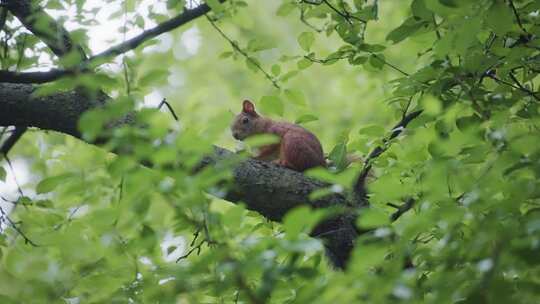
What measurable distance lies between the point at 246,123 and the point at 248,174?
3057 mm

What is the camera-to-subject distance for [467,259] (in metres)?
1.92

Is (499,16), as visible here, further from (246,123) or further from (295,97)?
(246,123)

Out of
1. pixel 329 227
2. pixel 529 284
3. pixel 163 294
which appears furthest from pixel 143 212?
pixel 329 227

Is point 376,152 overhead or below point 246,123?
overhead

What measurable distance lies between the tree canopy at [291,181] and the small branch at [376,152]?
20 mm

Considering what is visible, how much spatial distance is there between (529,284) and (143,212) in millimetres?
1115

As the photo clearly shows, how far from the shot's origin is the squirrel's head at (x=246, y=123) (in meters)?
6.38

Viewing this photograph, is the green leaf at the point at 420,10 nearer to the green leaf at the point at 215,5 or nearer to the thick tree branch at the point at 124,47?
the green leaf at the point at 215,5

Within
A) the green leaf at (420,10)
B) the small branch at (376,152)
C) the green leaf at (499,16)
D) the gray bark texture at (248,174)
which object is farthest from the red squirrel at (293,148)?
the green leaf at (499,16)

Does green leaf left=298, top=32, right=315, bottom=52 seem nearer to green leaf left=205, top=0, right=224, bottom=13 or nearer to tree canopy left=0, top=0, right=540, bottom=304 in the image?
tree canopy left=0, top=0, right=540, bottom=304

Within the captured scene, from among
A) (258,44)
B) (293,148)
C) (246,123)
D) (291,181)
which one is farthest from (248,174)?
(246,123)

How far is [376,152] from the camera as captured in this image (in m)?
3.47

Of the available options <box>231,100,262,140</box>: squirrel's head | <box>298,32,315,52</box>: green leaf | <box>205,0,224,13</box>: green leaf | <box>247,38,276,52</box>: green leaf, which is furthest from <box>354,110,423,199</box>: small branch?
<box>231,100,262,140</box>: squirrel's head

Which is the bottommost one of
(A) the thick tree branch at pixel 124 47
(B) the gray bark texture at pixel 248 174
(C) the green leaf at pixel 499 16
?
(B) the gray bark texture at pixel 248 174
